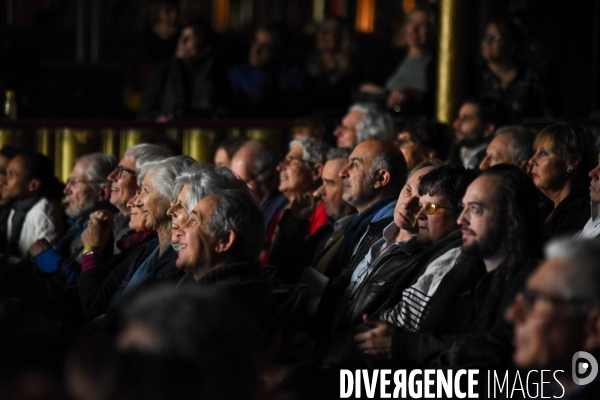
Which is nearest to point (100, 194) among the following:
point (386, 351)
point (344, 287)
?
point (344, 287)

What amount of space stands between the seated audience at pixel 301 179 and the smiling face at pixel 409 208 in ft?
5.33

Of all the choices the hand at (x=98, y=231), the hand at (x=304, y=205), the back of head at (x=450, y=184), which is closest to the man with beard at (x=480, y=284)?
the back of head at (x=450, y=184)

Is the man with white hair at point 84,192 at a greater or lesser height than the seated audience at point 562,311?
lesser

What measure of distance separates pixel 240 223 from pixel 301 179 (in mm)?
2518

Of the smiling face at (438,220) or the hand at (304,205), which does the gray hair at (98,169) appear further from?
the smiling face at (438,220)

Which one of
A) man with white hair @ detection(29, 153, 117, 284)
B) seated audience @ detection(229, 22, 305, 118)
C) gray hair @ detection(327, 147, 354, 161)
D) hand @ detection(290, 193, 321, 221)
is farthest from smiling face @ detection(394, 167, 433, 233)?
seated audience @ detection(229, 22, 305, 118)

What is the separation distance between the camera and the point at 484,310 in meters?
3.55

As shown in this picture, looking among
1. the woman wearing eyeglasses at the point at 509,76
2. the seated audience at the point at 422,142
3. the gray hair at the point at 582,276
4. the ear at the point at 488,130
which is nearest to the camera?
the gray hair at the point at 582,276

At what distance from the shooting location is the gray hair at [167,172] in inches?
201

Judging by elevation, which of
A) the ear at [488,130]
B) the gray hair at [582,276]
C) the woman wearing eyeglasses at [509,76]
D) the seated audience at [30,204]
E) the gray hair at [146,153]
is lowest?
the seated audience at [30,204]

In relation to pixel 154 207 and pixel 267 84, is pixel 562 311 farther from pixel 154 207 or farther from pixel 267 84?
pixel 267 84

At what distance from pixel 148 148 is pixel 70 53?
253 inches

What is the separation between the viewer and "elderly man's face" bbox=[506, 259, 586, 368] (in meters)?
2.56

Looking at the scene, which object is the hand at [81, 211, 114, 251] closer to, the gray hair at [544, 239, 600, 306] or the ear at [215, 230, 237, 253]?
the ear at [215, 230, 237, 253]
